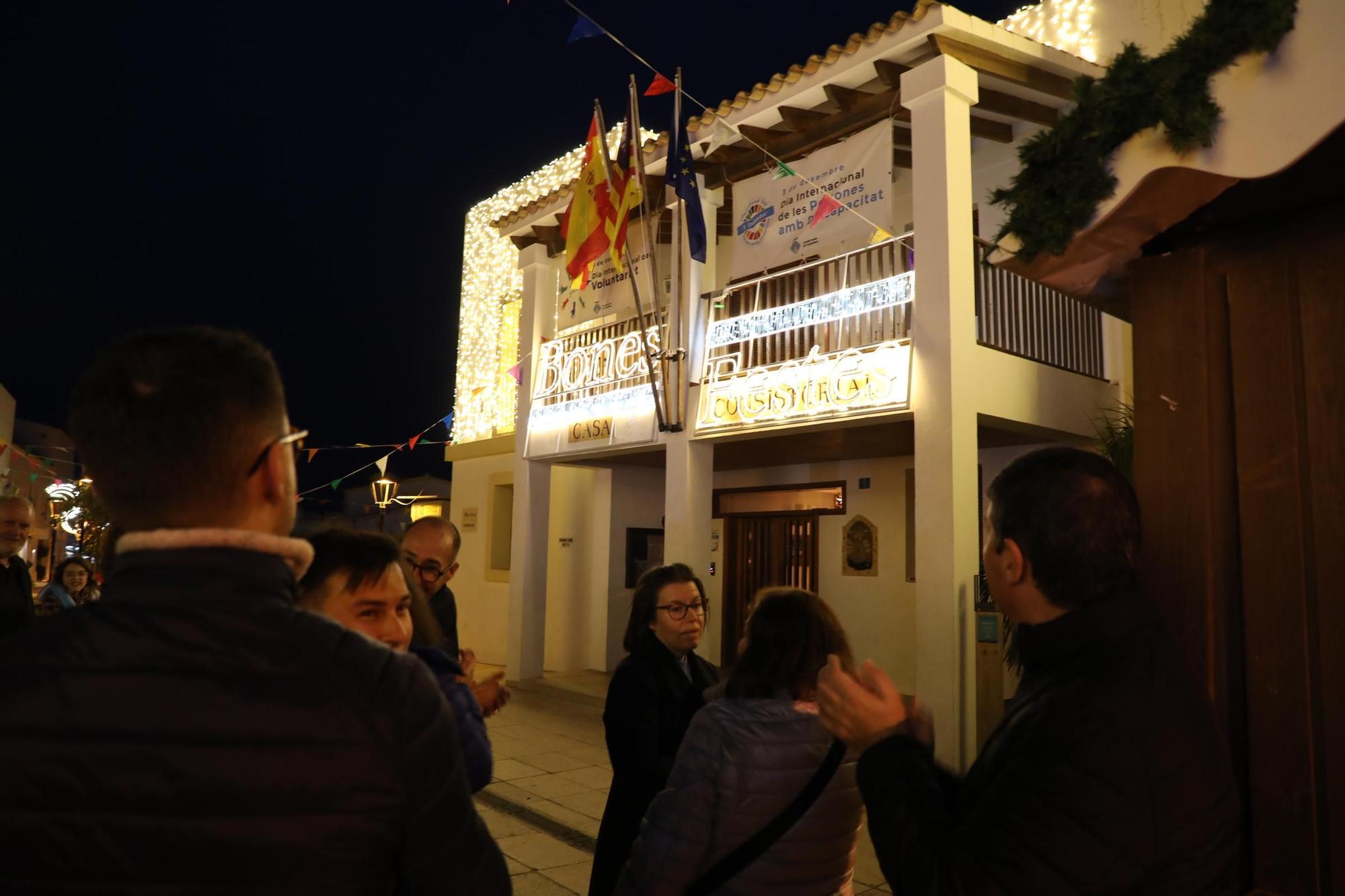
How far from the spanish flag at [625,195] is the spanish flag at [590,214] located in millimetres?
123

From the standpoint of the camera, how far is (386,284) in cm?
4962

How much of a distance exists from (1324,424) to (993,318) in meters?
6.21

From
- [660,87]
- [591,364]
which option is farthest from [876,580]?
[660,87]

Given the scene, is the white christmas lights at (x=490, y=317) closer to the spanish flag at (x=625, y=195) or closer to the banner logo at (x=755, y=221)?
the spanish flag at (x=625, y=195)

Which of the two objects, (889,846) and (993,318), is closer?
(889,846)

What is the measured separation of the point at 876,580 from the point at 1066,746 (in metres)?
10.5

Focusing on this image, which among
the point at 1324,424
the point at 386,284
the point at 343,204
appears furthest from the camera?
the point at 386,284

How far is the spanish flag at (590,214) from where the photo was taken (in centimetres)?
1076

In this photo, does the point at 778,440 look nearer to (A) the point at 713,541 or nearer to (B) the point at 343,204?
(A) the point at 713,541

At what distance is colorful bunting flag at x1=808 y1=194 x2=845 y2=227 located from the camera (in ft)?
30.1

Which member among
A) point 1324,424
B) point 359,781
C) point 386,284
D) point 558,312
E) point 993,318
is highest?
point 386,284

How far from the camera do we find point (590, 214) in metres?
11.0

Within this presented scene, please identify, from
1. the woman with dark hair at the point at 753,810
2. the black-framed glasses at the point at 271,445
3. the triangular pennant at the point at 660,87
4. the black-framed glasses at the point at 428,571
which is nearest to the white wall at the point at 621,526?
the triangular pennant at the point at 660,87

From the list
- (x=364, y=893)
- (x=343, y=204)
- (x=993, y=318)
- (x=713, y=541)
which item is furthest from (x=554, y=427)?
(x=343, y=204)
